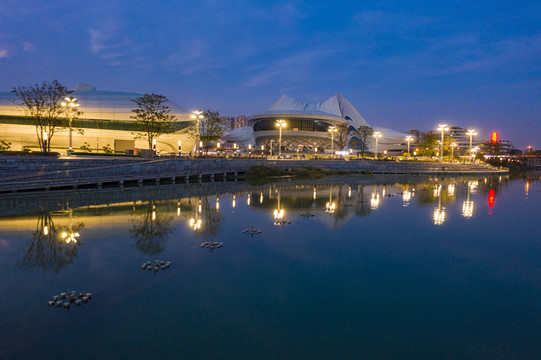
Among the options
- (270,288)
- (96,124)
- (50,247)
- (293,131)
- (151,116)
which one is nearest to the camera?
(270,288)

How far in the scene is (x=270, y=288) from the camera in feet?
33.3

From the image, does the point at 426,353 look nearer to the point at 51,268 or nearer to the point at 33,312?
the point at 33,312

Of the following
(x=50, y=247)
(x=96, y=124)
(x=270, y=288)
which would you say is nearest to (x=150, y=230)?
(x=50, y=247)

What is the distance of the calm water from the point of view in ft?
23.9

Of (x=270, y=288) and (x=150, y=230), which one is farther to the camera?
(x=150, y=230)

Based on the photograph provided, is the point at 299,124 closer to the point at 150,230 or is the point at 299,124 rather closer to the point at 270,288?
the point at 150,230

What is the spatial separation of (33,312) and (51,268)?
11.4 feet

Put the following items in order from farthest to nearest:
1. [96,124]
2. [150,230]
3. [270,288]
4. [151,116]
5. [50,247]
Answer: [96,124] → [151,116] → [150,230] → [50,247] → [270,288]

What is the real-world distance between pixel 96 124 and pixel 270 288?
66213mm

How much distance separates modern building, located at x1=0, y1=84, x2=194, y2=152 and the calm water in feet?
160

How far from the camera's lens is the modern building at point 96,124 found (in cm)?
5947

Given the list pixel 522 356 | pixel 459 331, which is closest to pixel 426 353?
pixel 459 331

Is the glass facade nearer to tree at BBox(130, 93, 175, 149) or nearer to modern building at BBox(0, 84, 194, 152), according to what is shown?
modern building at BBox(0, 84, 194, 152)

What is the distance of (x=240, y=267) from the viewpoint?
11898 mm
